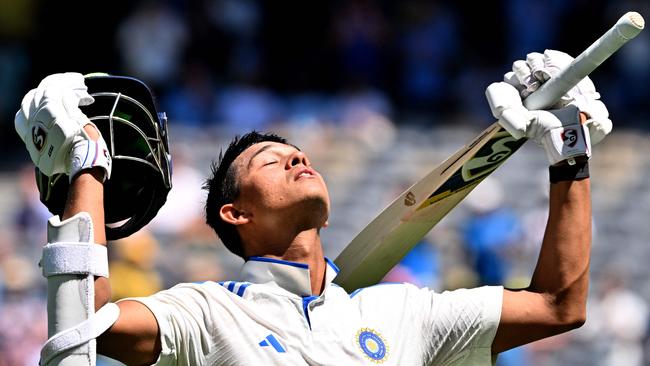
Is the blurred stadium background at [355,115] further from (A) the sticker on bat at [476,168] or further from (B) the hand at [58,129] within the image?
(B) the hand at [58,129]

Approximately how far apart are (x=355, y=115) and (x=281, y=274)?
31.9ft

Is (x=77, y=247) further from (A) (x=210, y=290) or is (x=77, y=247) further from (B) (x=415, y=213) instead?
(B) (x=415, y=213)

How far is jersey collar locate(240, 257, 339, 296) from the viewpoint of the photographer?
4.48 meters

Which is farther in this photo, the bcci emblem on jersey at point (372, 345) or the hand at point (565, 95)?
the hand at point (565, 95)

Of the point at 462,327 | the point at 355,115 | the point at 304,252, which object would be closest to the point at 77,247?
the point at 304,252

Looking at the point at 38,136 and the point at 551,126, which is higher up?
the point at 38,136

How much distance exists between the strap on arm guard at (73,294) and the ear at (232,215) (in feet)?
2.38

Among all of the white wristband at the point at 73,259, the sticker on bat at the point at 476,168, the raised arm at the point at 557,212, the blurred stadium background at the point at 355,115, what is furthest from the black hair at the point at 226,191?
the blurred stadium background at the point at 355,115

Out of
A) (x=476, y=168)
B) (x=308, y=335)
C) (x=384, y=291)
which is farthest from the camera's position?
(x=476, y=168)

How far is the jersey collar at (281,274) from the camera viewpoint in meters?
4.48

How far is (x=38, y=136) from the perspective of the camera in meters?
4.11

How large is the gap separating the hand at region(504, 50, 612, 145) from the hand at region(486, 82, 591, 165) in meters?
0.06

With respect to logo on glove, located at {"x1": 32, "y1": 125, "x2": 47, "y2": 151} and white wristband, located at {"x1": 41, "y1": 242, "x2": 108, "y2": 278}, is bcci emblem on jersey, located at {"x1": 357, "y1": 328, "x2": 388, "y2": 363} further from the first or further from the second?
logo on glove, located at {"x1": 32, "y1": 125, "x2": 47, "y2": 151}

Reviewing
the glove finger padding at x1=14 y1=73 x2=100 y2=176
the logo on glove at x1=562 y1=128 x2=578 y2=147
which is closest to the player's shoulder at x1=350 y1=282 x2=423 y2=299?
the logo on glove at x1=562 y1=128 x2=578 y2=147
